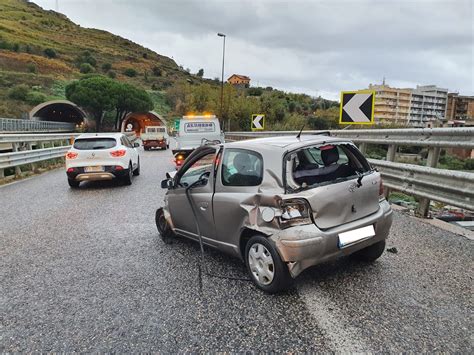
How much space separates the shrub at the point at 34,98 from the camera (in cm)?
6494

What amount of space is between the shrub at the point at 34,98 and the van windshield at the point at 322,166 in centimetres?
7306

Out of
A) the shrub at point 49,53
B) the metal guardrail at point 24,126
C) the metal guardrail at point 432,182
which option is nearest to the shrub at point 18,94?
the metal guardrail at point 24,126

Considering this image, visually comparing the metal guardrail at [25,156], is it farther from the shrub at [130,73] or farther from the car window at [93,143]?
the shrub at [130,73]

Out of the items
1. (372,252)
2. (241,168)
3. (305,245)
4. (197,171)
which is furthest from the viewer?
(197,171)

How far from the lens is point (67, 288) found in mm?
3764

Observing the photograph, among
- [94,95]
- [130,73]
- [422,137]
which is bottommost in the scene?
[422,137]

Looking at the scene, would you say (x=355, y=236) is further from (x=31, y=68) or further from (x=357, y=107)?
(x=31, y=68)

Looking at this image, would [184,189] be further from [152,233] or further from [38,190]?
[38,190]

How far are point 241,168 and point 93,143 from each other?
8080 millimetres

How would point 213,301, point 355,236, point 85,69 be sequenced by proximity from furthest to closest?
point 85,69, point 355,236, point 213,301

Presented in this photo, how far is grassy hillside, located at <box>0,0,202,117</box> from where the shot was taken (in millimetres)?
73812

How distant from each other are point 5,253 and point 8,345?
2553 mm

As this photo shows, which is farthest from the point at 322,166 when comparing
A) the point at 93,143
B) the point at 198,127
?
the point at 198,127

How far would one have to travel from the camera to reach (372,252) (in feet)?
13.6
